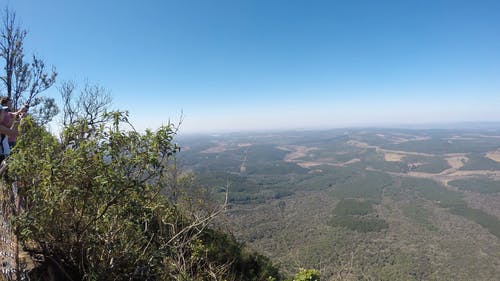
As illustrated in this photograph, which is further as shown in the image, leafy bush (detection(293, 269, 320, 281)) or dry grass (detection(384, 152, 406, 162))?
dry grass (detection(384, 152, 406, 162))

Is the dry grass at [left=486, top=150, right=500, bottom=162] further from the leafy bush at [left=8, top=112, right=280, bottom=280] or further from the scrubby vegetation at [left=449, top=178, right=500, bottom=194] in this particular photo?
the leafy bush at [left=8, top=112, right=280, bottom=280]

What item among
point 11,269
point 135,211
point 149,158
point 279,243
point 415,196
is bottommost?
point 415,196

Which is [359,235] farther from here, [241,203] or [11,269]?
[11,269]

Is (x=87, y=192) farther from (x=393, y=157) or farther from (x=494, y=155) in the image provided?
(x=494, y=155)

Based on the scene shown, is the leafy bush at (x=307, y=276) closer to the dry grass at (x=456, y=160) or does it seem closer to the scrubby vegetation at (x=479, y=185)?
the scrubby vegetation at (x=479, y=185)

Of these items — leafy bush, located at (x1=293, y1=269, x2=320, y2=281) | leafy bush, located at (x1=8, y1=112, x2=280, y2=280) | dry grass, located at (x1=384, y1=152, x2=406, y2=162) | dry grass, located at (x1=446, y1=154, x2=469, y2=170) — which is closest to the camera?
leafy bush, located at (x1=8, y1=112, x2=280, y2=280)

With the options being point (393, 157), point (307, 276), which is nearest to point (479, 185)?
point (393, 157)

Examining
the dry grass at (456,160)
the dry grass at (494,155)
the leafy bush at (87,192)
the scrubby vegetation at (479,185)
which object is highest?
the leafy bush at (87,192)

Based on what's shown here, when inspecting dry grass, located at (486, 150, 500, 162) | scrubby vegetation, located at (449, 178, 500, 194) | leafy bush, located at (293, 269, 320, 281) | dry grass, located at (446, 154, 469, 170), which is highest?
leafy bush, located at (293, 269, 320, 281)

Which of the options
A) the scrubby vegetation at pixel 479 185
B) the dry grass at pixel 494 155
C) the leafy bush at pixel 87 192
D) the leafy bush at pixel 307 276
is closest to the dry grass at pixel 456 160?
the dry grass at pixel 494 155

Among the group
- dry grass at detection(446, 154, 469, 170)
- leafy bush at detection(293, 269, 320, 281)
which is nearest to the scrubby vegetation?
dry grass at detection(446, 154, 469, 170)

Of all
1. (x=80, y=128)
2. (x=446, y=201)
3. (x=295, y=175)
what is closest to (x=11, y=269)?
(x=80, y=128)
